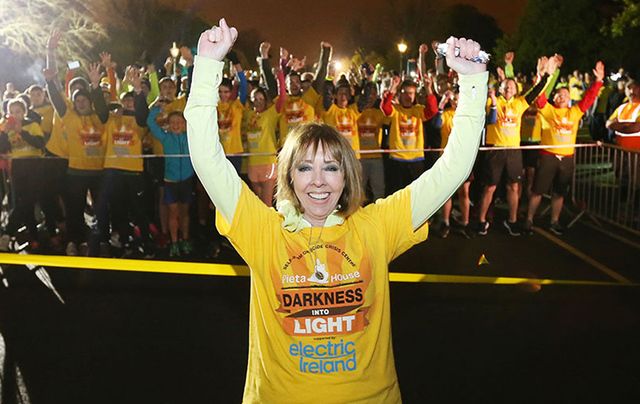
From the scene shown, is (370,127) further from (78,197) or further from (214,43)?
(214,43)

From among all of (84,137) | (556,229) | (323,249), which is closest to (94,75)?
(84,137)

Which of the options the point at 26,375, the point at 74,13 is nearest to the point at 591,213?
the point at 26,375

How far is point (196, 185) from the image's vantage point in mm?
10906

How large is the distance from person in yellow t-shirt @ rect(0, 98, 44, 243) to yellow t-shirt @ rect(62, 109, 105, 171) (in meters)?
0.80

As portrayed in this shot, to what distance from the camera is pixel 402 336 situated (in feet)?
20.7

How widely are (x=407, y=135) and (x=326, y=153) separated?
27.7ft

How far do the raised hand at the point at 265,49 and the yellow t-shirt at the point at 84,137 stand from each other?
2227mm

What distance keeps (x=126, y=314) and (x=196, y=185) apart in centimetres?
403

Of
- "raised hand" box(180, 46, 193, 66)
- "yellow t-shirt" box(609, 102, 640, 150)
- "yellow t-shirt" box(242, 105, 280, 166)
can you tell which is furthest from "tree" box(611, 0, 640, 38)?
"raised hand" box(180, 46, 193, 66)

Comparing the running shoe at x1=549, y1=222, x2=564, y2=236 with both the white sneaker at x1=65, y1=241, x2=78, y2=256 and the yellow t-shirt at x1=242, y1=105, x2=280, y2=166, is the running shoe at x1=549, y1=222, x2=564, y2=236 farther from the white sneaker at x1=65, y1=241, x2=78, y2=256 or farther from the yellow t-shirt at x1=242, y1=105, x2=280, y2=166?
the white sneaker at x1=65, y1=241, x2=78, y2=256

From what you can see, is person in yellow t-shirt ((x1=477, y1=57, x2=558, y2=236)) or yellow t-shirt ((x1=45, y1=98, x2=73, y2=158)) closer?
yellow t-shirt ((x1=45, y1=98, x2=73, y2=158))

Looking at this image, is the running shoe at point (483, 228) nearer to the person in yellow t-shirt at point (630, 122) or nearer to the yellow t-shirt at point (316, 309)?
the person in yellow t-shirt at point (630, 122)

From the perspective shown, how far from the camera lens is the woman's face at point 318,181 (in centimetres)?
272

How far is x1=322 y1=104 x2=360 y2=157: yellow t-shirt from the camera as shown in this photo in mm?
10938
